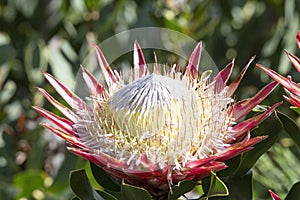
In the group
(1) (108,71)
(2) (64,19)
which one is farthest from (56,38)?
(1) (108,71)

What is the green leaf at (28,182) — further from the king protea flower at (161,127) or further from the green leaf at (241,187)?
the green leaf at (241,187)

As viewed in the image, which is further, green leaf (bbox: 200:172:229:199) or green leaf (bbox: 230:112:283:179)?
green leaf (bbox: 230:112:283:179)

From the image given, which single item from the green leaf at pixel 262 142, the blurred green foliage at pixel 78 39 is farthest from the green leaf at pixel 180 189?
the blurred green foliage at pixel 78 39

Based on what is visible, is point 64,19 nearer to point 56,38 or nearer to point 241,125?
point 56,38

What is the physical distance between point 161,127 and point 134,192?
155mm

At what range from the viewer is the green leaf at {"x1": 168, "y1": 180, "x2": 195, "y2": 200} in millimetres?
1105

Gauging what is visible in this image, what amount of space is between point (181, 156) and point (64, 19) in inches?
74.8

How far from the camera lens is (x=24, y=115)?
9.55ft

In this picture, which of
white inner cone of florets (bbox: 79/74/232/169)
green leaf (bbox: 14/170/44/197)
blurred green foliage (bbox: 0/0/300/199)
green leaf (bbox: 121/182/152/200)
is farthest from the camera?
blurred green foliage (bbox: 0/0/300/199)

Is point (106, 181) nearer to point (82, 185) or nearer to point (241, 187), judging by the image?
point (82, 185)

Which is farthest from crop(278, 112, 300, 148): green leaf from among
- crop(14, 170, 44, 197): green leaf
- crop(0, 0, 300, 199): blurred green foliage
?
crop(0, 0, 300, 199): blurred green foliage

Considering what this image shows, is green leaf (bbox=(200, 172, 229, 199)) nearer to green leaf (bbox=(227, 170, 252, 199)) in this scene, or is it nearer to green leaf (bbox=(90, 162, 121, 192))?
green leaf (bbox=(227, 170, 252, 199))

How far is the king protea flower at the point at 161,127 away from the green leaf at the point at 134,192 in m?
0.04

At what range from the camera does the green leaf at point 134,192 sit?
108 centimetres
